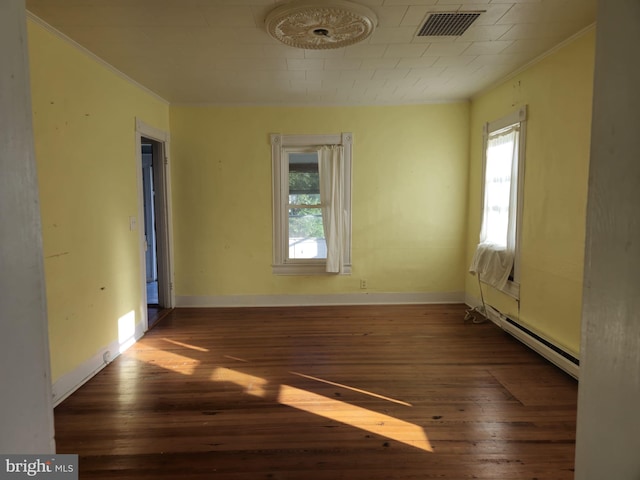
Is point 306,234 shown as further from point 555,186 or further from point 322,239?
point 555,186

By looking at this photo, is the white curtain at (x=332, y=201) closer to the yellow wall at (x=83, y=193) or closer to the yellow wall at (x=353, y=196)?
the yellow wall at (x=353, y=196)

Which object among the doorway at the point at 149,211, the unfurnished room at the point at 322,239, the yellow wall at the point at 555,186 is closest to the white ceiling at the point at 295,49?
the unfurnished room at the point at 322,239

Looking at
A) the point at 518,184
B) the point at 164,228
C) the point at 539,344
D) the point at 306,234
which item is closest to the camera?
the point at 539,344

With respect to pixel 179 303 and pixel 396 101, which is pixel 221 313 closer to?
pixel 179 303

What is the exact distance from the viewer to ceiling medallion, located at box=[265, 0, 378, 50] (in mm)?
2420

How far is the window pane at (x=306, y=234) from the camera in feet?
17.1

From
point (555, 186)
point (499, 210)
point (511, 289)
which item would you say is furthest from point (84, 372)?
point (499, 210)

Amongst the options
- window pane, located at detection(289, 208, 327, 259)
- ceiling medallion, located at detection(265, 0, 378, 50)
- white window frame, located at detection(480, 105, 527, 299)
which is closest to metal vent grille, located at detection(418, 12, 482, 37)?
ceiling medallion, located at detection(265, 0, 378, 50)

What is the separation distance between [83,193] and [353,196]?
3.10 m

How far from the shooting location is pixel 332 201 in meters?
5.04

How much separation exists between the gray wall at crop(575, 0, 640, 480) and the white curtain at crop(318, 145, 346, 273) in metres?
4.31

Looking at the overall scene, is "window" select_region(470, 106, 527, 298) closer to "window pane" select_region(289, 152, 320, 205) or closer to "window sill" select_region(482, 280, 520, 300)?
"window sill" select_region(482, 280, 520, 300)

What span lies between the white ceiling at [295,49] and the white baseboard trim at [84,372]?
2.49m

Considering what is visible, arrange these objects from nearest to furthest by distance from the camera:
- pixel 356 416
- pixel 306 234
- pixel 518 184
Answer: pixel 356 416 → pixel 518 184 → pixel 306 234
